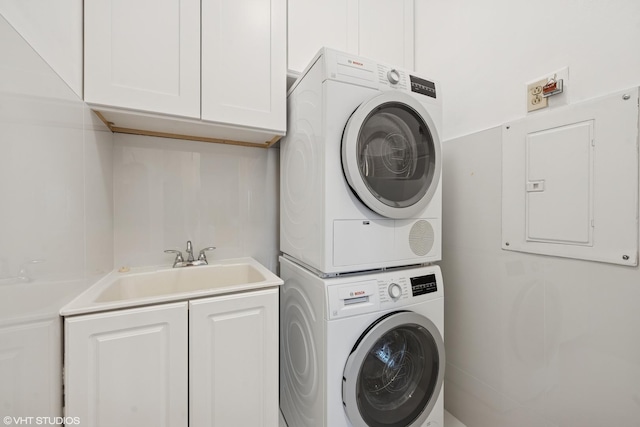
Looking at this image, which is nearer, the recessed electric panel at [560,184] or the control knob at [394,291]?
the recessed electric panel at [560,184]

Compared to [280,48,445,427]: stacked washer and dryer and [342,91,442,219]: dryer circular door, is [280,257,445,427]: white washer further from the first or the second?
[342,91,442,219]: dryer circular door

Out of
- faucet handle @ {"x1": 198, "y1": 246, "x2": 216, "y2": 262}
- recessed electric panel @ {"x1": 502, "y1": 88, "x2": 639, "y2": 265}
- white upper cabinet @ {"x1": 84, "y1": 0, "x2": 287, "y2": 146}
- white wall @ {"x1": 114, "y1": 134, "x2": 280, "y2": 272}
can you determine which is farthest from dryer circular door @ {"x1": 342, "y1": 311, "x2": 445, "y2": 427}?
white upper cabinet @ {"x1": 84, "y1": 0, "x2": 287, "y2": 146}

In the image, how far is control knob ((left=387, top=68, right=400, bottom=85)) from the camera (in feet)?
3.89

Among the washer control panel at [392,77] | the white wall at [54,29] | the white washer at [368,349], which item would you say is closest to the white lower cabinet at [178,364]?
the white washer at [368,349]

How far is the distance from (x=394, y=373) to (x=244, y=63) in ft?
5.76

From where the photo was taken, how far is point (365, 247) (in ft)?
3.76

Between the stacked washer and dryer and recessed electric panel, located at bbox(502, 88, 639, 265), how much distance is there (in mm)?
375

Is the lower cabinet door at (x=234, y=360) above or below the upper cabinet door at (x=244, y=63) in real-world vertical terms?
below

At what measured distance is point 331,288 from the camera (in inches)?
41.8

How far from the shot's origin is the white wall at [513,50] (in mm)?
958

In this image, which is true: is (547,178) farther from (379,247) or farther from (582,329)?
(379,247)

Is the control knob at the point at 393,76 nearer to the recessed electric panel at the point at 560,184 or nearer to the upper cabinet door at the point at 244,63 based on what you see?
the upper cabinet door at the point at 244,63

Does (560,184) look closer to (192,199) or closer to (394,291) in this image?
(394,291)

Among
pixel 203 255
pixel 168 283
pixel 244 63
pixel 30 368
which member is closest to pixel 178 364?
pixel 30 368
